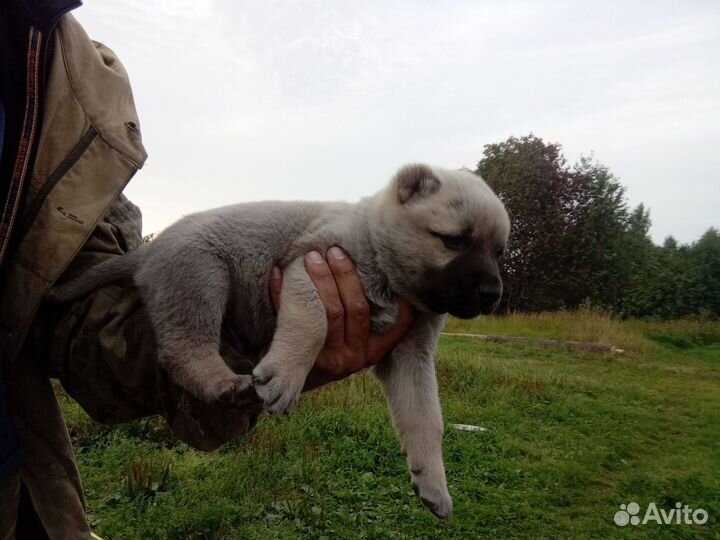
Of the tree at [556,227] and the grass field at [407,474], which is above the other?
the tree at [556,227]

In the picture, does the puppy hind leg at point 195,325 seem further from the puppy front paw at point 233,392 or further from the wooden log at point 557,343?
the wooden log at point 557,343

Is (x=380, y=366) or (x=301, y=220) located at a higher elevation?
(x=301, y=220)

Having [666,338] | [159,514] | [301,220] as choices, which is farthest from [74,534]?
[666,338]

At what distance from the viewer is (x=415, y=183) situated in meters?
3.30

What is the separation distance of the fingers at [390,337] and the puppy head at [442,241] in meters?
0.07

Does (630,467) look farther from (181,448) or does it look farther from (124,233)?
(124,233)

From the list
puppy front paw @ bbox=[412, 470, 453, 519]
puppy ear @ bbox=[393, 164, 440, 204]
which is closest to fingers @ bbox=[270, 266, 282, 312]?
puppy ear @ bbox=[393, 164, 440, 204]

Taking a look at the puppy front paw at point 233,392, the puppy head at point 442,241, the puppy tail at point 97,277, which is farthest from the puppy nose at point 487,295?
the puppy tail at point 97,277

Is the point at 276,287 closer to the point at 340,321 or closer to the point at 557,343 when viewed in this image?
the point at 340,321

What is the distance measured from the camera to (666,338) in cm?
1766

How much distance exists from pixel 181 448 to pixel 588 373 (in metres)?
9.09

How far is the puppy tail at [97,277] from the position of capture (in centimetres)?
258
